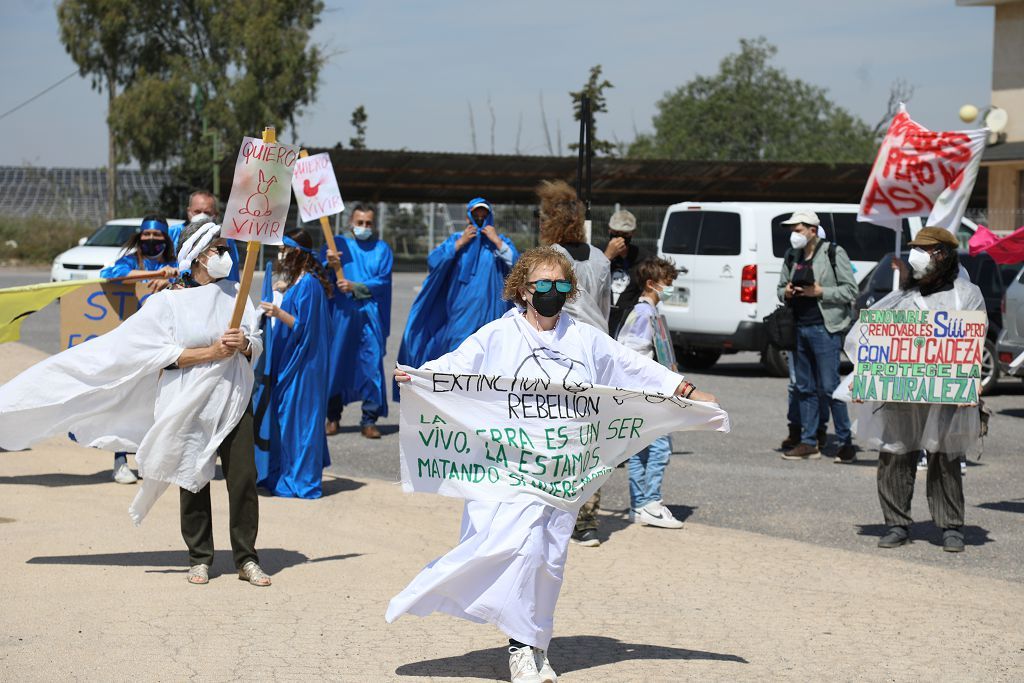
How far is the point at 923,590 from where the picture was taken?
7094mm

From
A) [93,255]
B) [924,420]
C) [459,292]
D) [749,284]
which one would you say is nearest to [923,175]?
[924,420]

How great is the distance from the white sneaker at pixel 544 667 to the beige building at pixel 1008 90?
29.7 m

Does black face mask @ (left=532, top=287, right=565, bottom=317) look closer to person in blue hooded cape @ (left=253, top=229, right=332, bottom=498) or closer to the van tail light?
person in blue hooded cape @ (left=253, top=229, right=332, bottom=498)

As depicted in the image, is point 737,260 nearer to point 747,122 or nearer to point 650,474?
point 650,474

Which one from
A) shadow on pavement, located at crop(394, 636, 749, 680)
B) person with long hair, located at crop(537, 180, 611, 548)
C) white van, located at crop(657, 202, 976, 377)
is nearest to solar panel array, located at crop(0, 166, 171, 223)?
white van, located at crop(657, 202, 976, 377)

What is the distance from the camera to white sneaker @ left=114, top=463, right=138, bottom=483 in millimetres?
9492

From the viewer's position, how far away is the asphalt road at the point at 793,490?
8273 mm

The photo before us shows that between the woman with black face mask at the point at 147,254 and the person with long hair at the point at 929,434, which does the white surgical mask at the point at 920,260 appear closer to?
the person with long hair at the point at 929,434

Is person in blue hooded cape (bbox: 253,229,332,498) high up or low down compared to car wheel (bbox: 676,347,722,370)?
up

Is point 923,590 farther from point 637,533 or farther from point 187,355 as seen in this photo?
point 187,355

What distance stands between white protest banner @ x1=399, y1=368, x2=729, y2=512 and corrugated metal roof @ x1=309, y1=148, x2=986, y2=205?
2676cm

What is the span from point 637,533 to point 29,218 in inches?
1738

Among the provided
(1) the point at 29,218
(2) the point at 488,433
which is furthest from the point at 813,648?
(1) the point at 29,218

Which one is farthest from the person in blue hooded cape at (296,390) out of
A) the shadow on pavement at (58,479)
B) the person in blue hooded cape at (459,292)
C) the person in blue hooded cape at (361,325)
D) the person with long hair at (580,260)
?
the person with long hair at (580,260)
